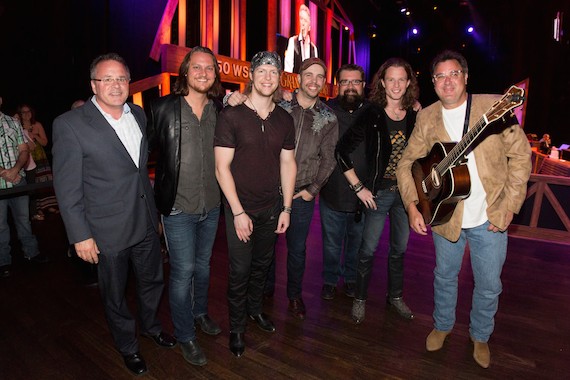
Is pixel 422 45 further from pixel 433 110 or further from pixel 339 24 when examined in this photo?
pixel 433 110

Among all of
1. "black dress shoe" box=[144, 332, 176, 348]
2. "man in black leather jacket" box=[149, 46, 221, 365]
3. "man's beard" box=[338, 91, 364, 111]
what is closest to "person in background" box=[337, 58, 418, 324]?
"man's beard" box=[338, 91, 364, 111]

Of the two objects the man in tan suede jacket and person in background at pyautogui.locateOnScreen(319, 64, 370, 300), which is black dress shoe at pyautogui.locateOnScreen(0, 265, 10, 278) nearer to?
person in background at pyautogui.locateOnScreen(319, 64, 370, 300)

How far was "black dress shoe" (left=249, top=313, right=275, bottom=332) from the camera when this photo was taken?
9.30 ft

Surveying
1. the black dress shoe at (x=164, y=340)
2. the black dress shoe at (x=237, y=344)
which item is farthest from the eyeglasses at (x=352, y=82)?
the black dress shoe at (x=164, y=340)

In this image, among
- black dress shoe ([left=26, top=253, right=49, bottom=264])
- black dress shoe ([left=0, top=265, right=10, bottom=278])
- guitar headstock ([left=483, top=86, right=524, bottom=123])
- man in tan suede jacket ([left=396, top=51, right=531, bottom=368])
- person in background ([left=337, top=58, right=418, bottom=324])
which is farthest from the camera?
black dress shoe ([left=26, top=253, right=49, bottom=264])

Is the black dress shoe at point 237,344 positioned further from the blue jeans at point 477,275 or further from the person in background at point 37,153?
the person in background at point 37,153

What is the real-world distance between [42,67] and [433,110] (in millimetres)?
5554

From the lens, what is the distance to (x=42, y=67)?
5.50m

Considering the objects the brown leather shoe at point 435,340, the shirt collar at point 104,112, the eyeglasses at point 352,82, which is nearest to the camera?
the shirt collar at point 104,112

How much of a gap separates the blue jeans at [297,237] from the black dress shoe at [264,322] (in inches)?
13.1

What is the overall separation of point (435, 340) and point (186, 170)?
205 centimetres

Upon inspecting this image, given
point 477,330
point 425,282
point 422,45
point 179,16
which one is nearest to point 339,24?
point 422,45

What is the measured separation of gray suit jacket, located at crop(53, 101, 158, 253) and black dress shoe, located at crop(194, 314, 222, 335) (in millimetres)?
928

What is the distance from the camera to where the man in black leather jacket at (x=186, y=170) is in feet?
7.50
